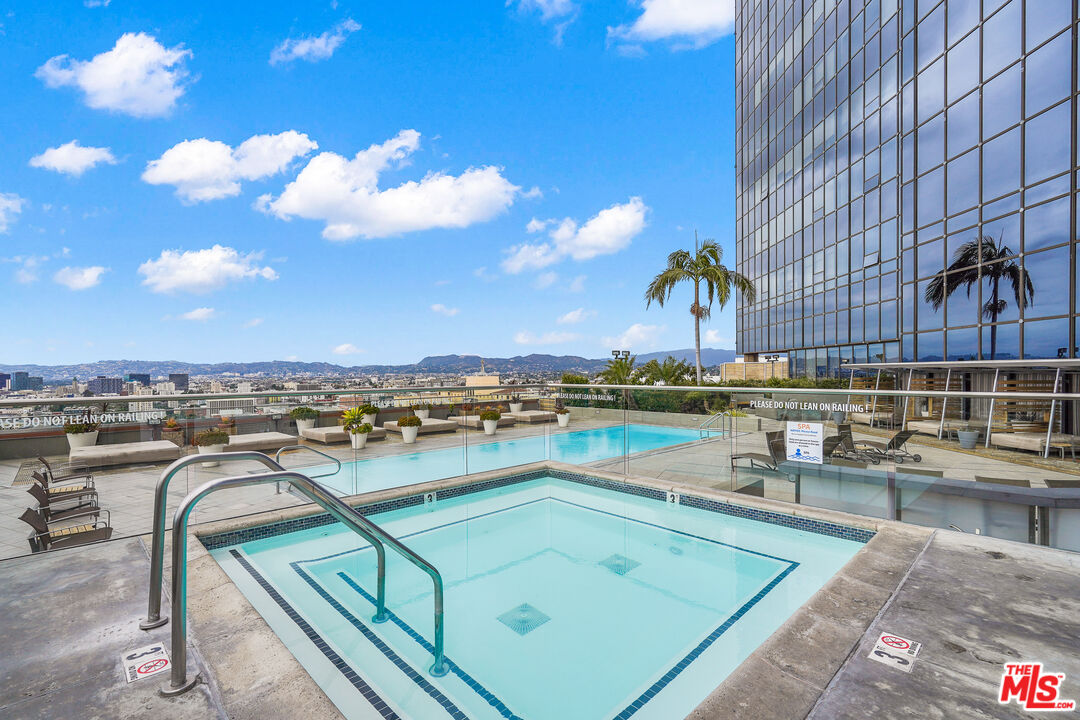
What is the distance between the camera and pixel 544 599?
387 centimetres

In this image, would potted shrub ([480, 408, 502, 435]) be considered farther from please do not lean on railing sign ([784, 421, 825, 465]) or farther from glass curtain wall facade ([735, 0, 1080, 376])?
glass curtain wall facade ([735, 0, 1080, 376])

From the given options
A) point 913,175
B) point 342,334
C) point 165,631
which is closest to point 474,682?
point 165,631

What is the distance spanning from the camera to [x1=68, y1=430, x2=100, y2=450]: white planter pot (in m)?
3.79

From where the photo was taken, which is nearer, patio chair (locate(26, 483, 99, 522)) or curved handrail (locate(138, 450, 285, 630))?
curved handrail (locate(138, 450, 285, 630))

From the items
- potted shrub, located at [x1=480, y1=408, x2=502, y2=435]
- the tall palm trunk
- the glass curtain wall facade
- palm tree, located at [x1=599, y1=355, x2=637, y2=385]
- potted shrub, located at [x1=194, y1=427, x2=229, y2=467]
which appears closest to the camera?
potted shrub, located at [x1=194, y1=427, x2=229, y2=467]

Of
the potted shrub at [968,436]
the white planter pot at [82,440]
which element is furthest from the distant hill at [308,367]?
the white planter pot at [82,440]

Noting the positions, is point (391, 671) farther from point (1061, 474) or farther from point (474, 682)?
point (1061, 474)

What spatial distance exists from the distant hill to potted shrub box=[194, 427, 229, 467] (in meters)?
25.3

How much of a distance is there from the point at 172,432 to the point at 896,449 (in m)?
6.28

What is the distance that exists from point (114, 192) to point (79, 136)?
7881mm

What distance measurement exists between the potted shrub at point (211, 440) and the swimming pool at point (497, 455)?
0.88 meters

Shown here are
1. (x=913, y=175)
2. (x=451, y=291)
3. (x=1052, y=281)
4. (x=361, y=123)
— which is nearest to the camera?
(x=1052, y=281)

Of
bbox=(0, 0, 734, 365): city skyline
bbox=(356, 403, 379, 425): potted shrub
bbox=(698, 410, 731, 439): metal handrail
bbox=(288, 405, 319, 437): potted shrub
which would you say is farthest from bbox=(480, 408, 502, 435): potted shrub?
bbox=(0, 0, 734, 365): city skyline

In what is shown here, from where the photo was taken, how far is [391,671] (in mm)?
2852
